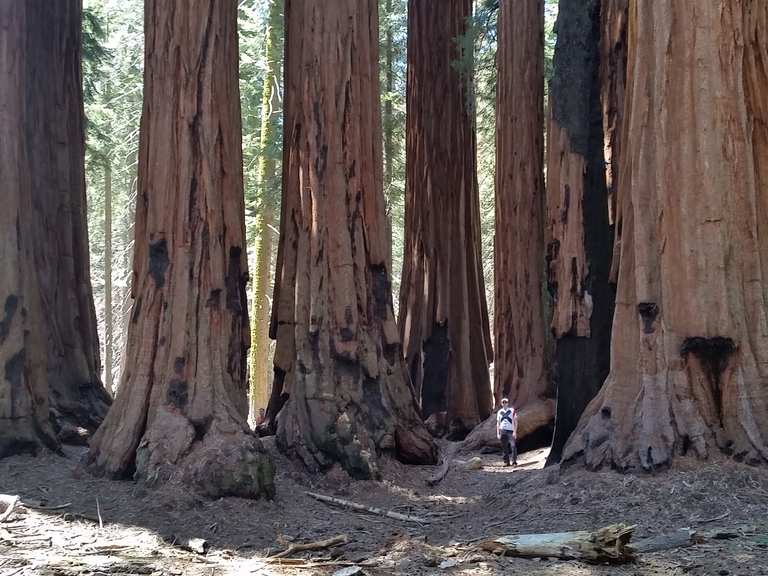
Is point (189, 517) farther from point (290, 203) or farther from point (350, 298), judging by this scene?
point (290, 203)

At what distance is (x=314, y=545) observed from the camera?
18.8 ft

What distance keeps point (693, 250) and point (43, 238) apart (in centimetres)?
704

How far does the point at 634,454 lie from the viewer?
647 cm

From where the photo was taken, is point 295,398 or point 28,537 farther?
point 295,398

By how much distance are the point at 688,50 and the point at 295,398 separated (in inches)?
188

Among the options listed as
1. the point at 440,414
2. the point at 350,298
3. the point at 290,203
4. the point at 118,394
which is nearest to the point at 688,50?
the point at 350,298

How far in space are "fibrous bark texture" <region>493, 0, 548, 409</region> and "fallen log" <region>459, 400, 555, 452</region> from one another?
30cm

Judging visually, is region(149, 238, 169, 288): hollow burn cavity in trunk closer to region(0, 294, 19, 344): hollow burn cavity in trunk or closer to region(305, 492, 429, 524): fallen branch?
region(0, 294, 19, 344): hollow burn cavity in trunk

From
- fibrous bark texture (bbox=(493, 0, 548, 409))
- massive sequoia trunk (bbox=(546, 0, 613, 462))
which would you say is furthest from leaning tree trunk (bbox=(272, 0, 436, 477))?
fibrous bark texture (bbox=(493, 0, 548, 409))

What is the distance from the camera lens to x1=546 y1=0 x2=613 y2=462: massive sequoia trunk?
8531 mm

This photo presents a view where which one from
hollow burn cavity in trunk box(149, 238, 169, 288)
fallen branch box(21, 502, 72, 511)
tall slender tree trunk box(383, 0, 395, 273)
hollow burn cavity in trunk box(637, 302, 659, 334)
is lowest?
fallen branch box(21, 502, 72, 511)

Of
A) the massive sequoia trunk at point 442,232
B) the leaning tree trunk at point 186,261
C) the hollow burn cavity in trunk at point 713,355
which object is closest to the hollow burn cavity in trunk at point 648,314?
the hollow burn cavity in trunk at point 713,355

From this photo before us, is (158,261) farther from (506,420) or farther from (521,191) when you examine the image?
(521,191)

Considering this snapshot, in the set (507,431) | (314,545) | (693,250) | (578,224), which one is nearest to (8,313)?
(314,545)
